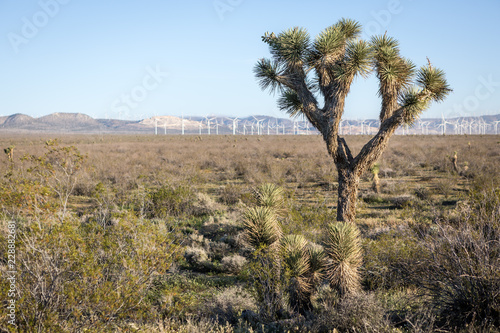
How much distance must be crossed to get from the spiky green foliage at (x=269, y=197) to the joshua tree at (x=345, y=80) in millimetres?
2024

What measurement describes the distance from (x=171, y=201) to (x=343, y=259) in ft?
27.5

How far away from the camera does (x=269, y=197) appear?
734cm

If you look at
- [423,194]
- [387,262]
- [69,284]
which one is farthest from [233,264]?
[423,194]

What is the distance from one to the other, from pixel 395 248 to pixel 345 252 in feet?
6.32

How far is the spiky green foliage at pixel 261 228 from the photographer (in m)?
6.43

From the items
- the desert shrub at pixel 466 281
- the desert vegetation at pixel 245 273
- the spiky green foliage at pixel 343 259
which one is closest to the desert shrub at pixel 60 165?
the desert vegetation at pixel 245 273

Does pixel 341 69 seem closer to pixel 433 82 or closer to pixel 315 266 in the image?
A: pixel 433 82

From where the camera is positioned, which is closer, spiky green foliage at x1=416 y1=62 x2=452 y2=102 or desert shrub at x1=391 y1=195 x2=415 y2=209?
spiky green foliage at x1=416 y1=62 x2=452 y2=102

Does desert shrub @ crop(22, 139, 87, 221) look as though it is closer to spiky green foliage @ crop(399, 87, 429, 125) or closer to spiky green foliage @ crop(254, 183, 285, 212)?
spiky green foliage @ crop(254, 183, 285, 212)

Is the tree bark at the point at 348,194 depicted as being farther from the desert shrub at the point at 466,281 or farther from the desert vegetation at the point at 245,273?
the desert shrub at the point at 466,281

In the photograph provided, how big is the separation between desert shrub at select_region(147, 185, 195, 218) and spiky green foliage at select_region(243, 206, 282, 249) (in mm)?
5985

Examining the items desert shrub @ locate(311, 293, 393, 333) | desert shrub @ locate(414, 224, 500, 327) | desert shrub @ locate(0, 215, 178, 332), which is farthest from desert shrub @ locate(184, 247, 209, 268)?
desert shrub @ locate(414, 224, 500, 327)

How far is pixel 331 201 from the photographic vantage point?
14445 millimetres

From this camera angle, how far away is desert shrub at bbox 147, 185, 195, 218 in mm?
12185
